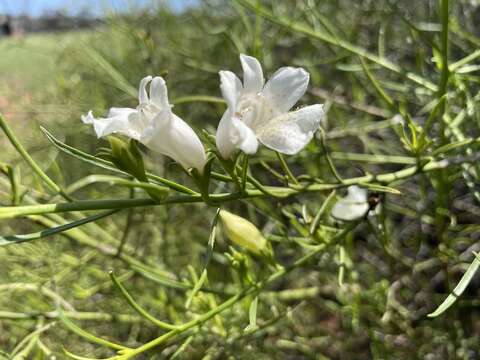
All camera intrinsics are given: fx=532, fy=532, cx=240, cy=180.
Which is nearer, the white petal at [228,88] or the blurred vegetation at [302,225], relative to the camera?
the white petal at [228,88]

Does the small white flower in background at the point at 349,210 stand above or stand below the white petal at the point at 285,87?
below

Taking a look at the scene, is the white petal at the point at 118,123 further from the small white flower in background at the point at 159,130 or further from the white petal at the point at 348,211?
the white petal at the point at 348,211

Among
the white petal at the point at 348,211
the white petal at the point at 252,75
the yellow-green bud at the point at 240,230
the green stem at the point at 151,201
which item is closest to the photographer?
the green stem at the point at 151,201

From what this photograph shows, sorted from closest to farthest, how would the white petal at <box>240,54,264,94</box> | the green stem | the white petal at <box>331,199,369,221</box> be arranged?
1. the green stem
2. the white petal at <box>240,54,264,94</box>
3. the white petal at <box>331,199,369,221</box>

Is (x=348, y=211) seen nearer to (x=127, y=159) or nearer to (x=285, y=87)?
(x=285, y=87)

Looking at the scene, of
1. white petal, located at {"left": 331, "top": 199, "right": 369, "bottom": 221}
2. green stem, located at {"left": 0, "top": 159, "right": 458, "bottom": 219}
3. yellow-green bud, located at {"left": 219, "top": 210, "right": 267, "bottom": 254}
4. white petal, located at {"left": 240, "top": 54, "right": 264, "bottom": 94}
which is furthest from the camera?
white petal, located at {"left": 331, "top": 199, "right": 369, "bottom": 221}

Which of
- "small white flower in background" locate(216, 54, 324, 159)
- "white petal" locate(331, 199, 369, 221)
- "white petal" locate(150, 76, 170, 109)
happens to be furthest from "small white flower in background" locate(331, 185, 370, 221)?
"white petal" locate(150, 76, 170, 109)

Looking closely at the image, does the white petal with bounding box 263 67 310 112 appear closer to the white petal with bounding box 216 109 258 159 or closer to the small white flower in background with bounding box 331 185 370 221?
the white petal with bounding box 216 109 258 159

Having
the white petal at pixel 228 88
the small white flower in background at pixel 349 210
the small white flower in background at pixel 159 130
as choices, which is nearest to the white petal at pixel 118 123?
the small white flower in background at pixel 159 130
